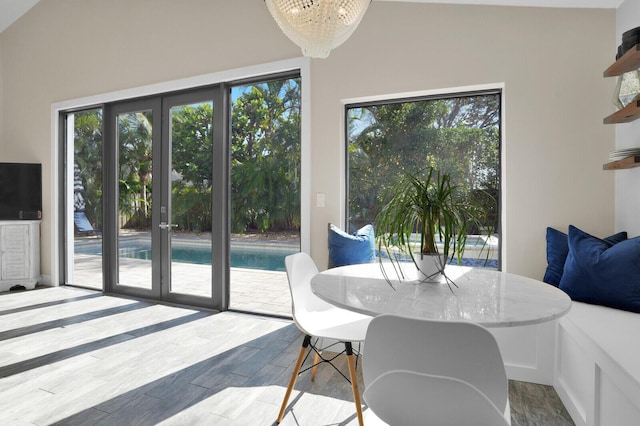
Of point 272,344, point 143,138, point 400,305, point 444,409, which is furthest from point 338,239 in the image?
point 143,138

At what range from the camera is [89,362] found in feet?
8.26

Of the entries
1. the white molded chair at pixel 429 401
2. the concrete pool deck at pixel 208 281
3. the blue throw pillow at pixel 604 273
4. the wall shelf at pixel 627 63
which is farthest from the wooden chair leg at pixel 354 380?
the wall shelf at pixel 627 63

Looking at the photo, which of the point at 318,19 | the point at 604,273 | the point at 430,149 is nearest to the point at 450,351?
the point at 318,19

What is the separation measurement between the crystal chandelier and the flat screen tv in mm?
4787

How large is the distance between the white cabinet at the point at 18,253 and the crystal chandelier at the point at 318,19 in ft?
15.9

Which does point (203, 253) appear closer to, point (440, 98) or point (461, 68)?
point (440, 98)

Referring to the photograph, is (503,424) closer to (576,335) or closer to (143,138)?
(576,335)

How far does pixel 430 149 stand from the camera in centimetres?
306

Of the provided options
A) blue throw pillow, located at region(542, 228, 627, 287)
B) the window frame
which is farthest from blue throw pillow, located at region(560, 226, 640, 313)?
the window frame

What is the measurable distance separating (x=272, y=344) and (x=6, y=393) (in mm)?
1657

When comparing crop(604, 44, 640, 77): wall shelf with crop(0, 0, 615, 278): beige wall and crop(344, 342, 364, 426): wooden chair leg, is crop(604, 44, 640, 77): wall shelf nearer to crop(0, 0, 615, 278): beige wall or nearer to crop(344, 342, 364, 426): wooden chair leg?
crop(0, 0, 615, 278): beige wall

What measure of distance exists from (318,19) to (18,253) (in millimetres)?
5147

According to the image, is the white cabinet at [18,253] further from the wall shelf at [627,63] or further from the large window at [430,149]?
the wall shelf at [627,63]

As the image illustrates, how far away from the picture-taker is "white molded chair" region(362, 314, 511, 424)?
892 mm
